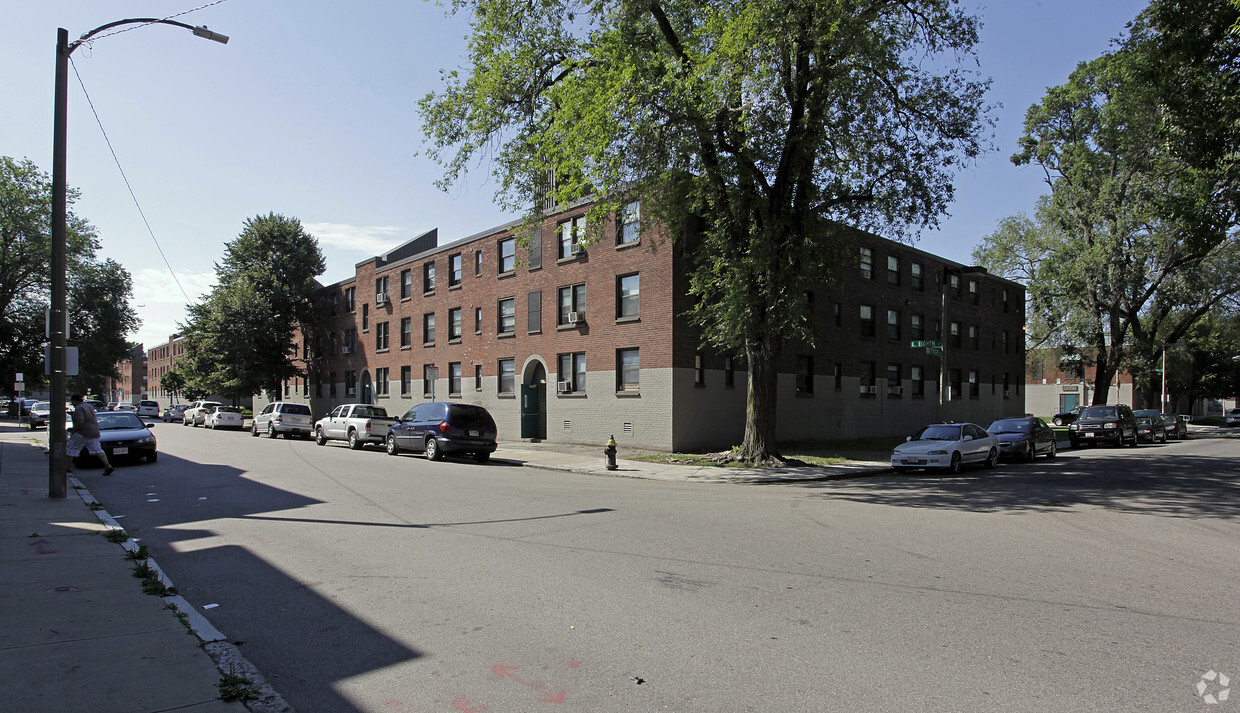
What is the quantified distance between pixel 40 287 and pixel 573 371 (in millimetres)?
47564

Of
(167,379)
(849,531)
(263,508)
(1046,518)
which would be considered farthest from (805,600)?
(167,379)

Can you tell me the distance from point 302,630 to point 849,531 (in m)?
6.65

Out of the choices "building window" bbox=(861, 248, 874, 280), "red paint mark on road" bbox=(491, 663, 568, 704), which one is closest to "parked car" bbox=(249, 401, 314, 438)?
"building window" bbox=(861, 248, 874, 280)

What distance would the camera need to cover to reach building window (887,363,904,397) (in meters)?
33.7

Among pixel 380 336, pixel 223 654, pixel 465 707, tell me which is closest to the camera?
pixel 465 707

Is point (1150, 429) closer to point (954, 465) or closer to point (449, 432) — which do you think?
point (954, 465)

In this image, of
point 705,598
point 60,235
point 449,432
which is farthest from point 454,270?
point 705,598

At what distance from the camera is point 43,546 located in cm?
750

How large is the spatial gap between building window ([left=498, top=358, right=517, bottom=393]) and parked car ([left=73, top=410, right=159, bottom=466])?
14.1 m

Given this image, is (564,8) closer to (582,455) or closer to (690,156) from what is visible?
(690,156)

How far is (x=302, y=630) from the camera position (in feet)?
16.9

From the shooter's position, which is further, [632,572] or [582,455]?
[582,455]

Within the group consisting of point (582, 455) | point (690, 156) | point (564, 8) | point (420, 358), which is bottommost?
point (582, 455)

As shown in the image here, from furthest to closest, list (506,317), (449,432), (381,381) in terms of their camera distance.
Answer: (381,381), (506,317), (449,432)
